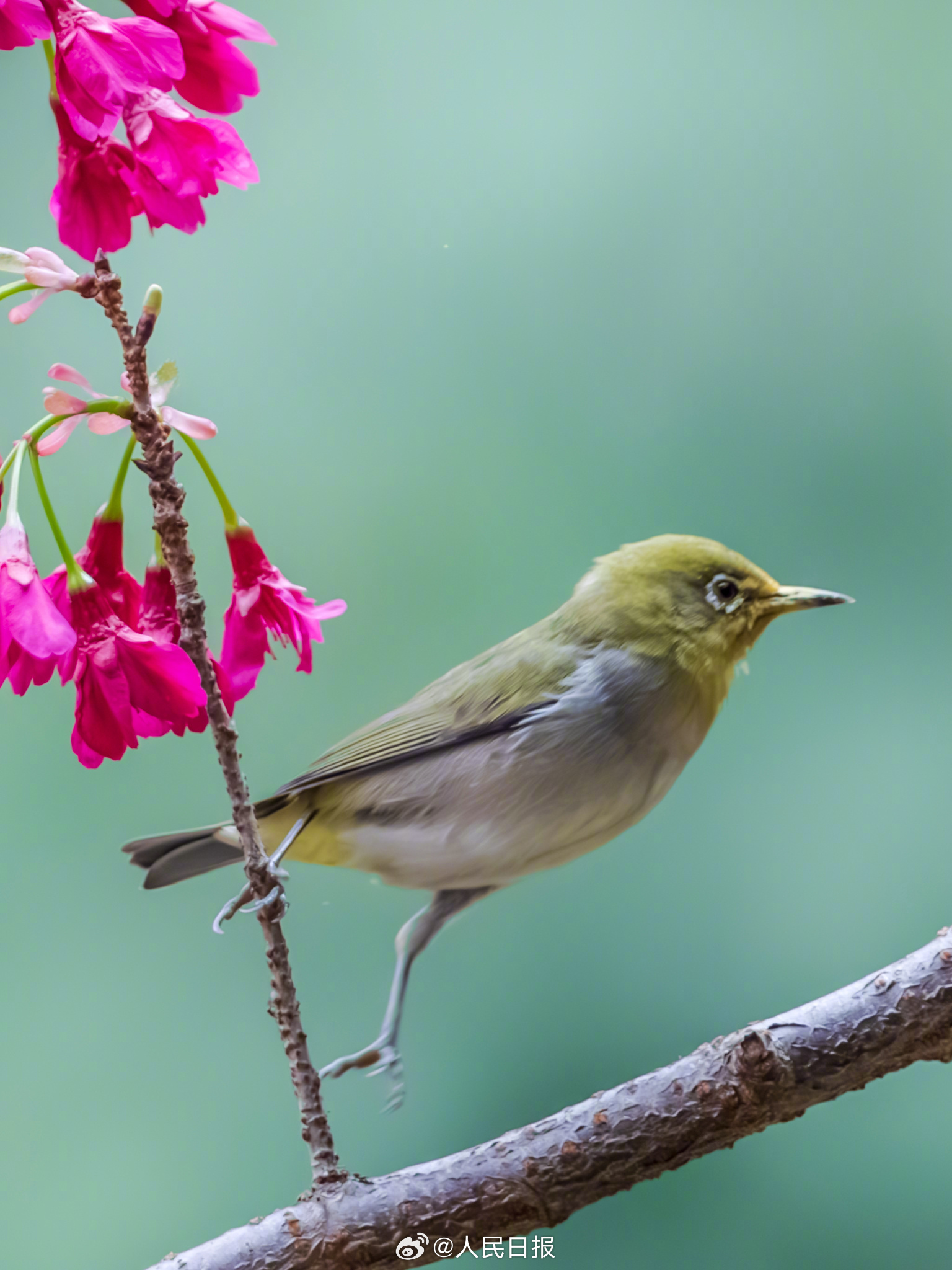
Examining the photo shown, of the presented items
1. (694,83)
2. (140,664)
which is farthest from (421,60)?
(140,664)

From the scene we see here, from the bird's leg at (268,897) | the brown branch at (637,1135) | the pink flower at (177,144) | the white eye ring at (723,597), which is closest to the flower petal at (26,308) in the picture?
the pink flower at (177,144)

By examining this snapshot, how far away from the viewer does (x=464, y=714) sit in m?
0.96

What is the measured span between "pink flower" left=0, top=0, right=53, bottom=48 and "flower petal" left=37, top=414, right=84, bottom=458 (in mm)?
232

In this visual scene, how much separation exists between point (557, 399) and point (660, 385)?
126 mm

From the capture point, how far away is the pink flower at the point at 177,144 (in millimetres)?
667

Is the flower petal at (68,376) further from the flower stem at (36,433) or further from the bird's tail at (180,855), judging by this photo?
the bird's tail at (180,855)

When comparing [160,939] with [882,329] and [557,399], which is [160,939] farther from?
[882,329]

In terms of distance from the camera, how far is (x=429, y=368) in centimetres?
127

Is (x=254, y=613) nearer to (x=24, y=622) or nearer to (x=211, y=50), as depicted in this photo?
(x=24, y=622)

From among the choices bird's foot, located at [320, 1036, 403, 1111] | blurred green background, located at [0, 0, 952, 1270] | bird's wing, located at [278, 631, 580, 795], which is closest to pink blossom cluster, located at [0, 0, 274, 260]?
bird's wing, located at [278, 631, 580, 795]

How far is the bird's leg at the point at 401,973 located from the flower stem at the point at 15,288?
63cm

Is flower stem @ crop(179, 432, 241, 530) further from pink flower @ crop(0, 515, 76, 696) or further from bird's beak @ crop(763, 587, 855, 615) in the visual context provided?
bird's beak @ crop(763, 587, 855, 615)

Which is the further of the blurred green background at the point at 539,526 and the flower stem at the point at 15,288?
the blurred green background at the point at 539,526

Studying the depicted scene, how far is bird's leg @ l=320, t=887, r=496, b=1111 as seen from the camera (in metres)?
0.99
